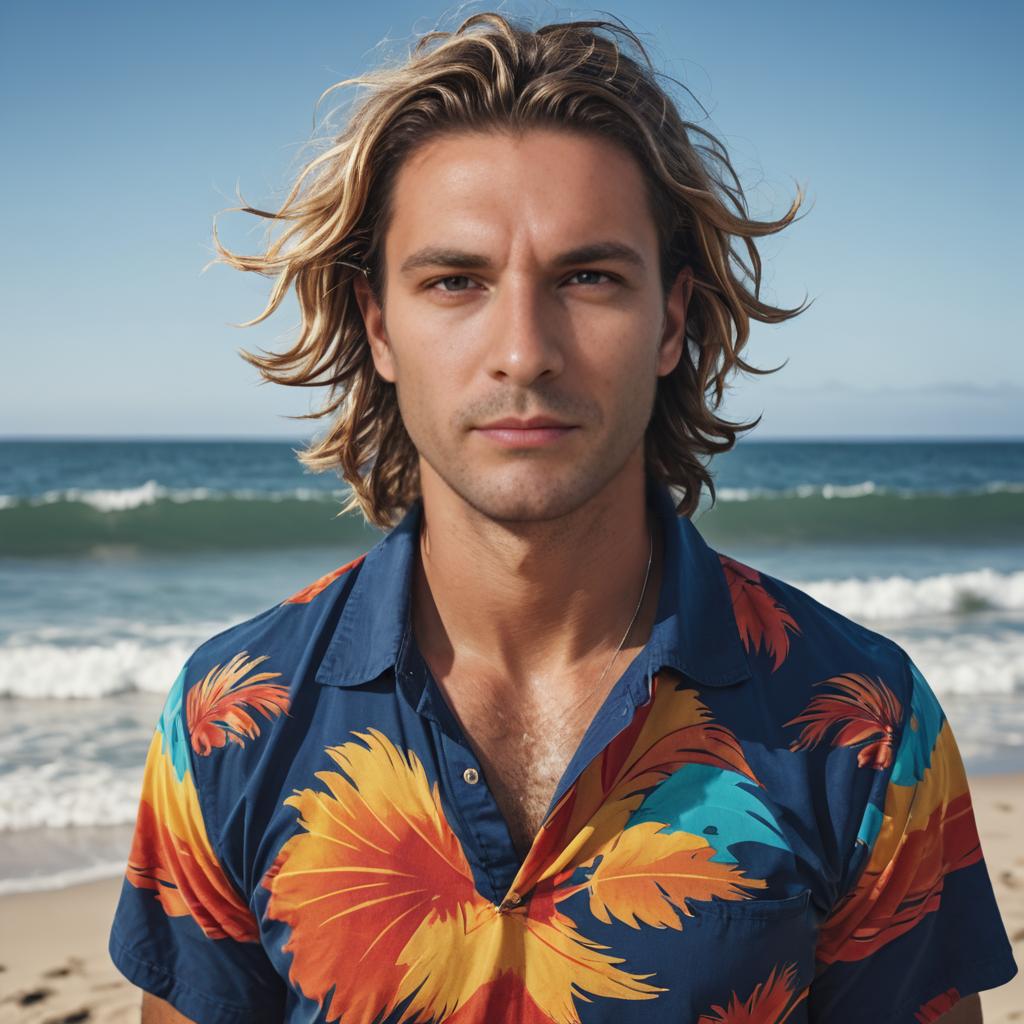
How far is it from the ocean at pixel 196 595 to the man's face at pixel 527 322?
2.41ft

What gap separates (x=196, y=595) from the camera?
43.1 feet

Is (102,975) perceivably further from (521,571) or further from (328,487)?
(328,487)

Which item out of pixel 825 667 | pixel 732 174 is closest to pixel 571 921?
pixel 825 667

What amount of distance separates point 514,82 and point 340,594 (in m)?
1.10

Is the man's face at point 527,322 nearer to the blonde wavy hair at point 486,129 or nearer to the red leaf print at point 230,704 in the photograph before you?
the blonde wavy hair at point 486,129

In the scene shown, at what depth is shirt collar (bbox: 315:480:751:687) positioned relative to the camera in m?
2.08

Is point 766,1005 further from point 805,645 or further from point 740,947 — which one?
point 805,645

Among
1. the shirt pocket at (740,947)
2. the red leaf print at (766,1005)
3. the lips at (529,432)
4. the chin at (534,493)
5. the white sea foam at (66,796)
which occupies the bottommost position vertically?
the white sea foam at (66,796)

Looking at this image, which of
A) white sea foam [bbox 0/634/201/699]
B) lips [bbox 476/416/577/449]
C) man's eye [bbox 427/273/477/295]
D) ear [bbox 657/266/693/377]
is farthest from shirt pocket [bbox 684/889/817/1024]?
white sea foam [bbox 0/634/201/699]

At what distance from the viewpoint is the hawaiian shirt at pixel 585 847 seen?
1.89m

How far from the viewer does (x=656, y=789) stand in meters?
2.00

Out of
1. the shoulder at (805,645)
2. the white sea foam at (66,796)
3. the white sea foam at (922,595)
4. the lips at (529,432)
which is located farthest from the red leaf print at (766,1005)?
the white sea foam at (922,595)

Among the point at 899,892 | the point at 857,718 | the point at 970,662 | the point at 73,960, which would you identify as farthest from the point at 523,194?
the point at 970,662

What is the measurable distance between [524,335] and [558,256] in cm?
17
